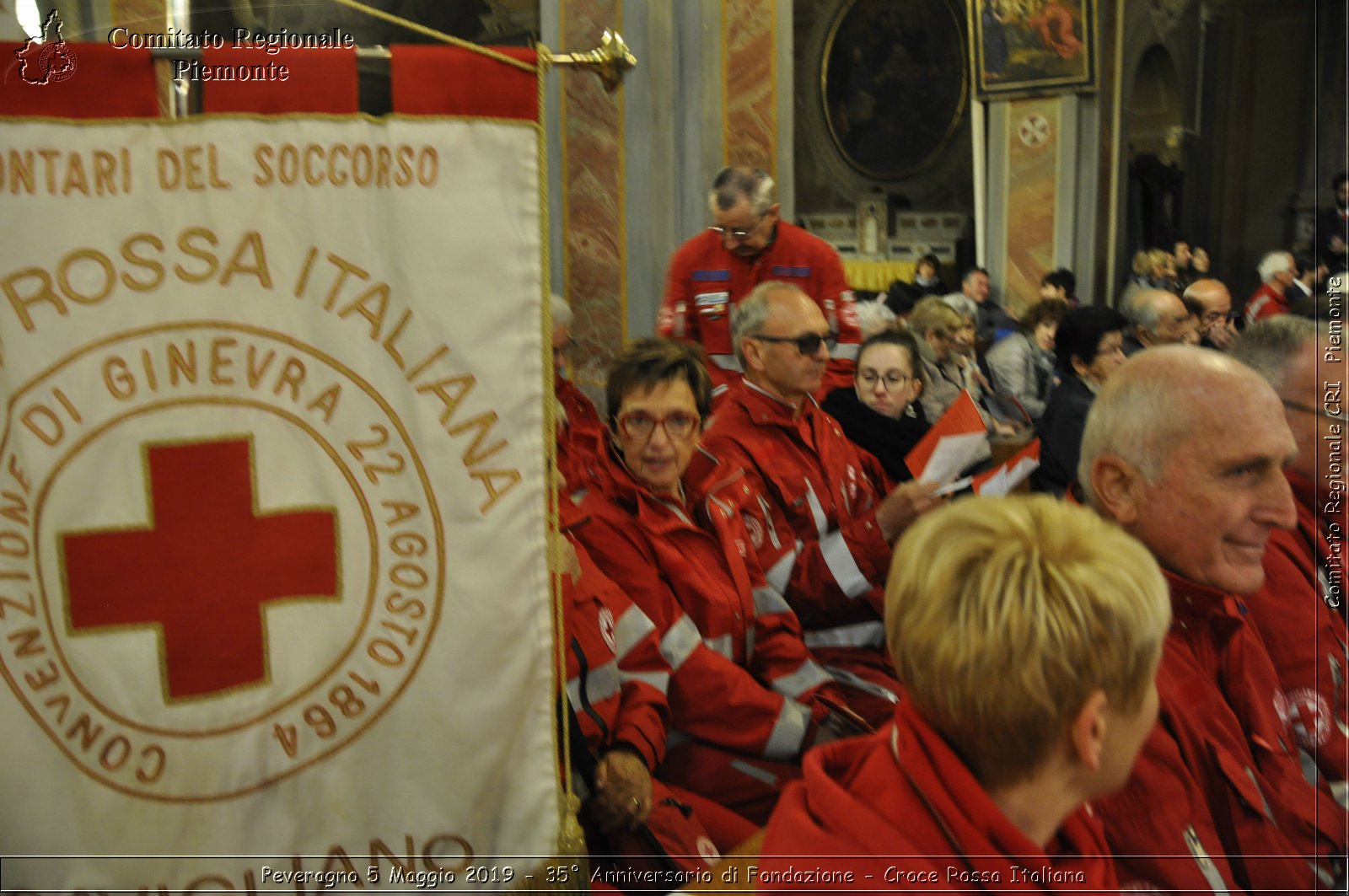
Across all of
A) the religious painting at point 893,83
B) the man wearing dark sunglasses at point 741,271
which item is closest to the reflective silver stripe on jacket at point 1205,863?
the man wearing dark sunglasses at point 741,271

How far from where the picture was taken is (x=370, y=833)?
5.36 feet

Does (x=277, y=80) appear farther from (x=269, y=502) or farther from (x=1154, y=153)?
(x=1154, y=153)

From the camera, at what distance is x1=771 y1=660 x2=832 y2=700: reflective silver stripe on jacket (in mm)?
2654

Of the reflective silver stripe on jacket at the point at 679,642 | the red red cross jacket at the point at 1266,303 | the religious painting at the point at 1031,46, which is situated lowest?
the reflective silver stripe on jacket at the point at 679,642

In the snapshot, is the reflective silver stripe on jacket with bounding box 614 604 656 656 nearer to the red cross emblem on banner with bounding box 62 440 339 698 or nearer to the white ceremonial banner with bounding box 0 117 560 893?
the white ceremonial banner with bounding box 0 117 560 893

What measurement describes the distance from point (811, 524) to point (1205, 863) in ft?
5.51

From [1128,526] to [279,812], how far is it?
1417 mm

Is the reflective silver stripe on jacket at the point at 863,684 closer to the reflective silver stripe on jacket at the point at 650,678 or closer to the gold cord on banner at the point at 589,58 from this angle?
the reflective silver stripe on jacket at the point at 650,678

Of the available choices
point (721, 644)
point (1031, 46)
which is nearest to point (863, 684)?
point (721, 644)

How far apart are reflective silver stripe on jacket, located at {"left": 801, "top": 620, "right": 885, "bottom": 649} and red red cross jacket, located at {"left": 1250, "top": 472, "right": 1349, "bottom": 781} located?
3.35 ft

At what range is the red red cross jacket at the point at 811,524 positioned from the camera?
2.94m

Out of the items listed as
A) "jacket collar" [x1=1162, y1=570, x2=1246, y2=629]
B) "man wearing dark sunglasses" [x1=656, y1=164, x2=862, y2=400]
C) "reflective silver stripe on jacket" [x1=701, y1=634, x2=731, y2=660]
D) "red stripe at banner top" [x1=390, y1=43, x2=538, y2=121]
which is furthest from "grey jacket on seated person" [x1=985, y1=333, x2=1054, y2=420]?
"red stripe at banner top" [x1=390, y1=43, x2=538, y2=121]

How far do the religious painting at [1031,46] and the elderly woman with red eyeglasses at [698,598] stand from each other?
8.76 metres

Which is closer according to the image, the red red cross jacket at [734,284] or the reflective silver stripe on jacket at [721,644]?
the reflective silver stripe on jacket at [721,644]
